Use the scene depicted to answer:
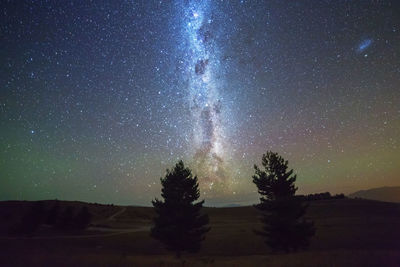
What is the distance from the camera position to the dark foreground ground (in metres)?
15.5

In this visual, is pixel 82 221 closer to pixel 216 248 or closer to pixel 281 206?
pixel 216 248

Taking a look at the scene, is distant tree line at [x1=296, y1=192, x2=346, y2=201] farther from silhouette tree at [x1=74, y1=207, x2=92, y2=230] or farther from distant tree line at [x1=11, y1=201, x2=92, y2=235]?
distant tree line at [x1=11, y1=201, x2=92, y2=235]

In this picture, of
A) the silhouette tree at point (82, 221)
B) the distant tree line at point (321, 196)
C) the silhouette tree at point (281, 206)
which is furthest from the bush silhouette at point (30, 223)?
the distant tree line at point (321, 196)

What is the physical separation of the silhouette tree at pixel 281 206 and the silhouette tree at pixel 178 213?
501 centimetres

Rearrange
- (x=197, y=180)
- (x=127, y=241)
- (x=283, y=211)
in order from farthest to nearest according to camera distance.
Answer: (x=127, y=241), (x=197, y=180), (x=283, y=211)

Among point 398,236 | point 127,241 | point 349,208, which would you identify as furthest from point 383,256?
point 349,208

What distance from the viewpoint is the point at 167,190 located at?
2366cm

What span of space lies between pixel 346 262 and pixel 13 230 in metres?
46.0

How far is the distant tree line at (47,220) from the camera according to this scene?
43519mm

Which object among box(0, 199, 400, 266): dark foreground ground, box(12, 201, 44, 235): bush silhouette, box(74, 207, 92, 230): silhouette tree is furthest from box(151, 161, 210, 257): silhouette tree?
box(74, 207, 92, 230): silhouette tree

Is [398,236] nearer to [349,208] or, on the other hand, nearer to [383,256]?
[383,256]

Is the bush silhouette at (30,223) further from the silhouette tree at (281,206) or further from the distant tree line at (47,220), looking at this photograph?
the silhouette tree at (281,206)

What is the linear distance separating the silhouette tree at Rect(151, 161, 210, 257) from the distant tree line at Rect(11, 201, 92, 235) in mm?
29190

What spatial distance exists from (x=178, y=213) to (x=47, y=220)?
35991 millimetres
